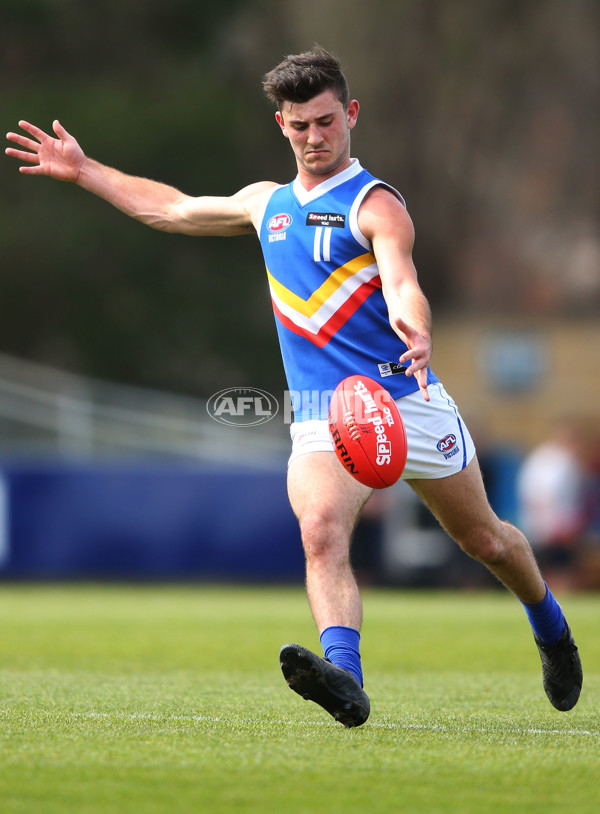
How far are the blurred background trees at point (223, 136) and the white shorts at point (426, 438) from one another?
25572mm

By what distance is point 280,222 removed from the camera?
18.4 feet

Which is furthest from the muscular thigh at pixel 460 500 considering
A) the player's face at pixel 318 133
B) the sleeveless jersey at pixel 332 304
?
the player's face at pixel 318 133

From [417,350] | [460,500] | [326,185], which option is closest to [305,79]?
[326,185]

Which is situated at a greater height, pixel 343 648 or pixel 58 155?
pixel 58 155

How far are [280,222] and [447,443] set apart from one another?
3.59ft

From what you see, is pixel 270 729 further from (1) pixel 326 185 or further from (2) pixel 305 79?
(2) pixel 305 79

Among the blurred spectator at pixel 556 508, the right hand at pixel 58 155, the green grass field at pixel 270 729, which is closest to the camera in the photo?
the green grass field at pixel 270 729

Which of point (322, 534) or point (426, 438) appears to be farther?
point (426, 438)

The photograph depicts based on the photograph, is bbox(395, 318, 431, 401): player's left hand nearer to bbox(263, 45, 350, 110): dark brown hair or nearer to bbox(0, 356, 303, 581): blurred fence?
bbox(263, 45, 350, 110): dark brown hair

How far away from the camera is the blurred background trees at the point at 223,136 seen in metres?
31.3

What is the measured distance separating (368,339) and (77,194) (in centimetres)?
2705

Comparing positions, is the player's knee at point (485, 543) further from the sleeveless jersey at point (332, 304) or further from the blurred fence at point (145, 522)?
the blurred fence at point (145, 522)

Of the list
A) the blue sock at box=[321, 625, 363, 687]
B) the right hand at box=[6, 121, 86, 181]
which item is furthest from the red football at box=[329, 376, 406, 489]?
the right hand at box=[6, 121, 86, 181]

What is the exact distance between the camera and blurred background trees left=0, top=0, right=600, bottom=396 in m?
31.3
